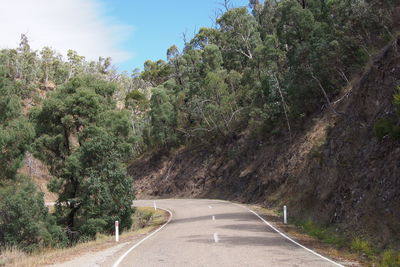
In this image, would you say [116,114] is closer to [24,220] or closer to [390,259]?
[24,220]

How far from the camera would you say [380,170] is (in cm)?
1501

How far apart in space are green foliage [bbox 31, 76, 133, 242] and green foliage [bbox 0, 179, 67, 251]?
2.32 metres

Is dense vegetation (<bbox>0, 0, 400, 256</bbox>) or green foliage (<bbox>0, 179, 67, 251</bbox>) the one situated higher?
dense vegetation (<bbox>0, 0, 400, 256</bbox>)

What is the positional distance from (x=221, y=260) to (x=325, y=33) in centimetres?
2618

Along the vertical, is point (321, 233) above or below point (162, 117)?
below

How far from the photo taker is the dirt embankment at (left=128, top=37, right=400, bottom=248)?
1396 cm

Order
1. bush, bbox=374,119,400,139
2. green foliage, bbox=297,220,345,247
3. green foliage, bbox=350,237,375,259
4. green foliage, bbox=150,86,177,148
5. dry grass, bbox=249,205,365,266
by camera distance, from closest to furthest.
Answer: dry grass, bbox=249,205,365,266
green foliage, bbox=350,237,375,259
green foliage, bbox=297,220,345,247
bush, bbox=374,119,400,139
green foliage, bbox=150,86,177,148

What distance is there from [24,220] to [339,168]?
17.3 m

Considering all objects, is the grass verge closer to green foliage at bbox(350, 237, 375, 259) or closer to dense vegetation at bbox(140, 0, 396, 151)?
green foliage at bbox(350, 237, 375, 259)

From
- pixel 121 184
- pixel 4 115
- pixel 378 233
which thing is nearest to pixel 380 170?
pixel 378 233

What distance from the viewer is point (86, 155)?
2709 cm

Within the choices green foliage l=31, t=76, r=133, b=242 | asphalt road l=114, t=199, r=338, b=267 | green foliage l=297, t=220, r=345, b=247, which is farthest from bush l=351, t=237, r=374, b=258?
green foliage l=31, t=76, r=133, b=242

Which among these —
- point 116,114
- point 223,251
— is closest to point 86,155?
point 116,114

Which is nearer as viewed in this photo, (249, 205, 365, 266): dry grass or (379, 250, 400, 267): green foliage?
(379, 250, 400, 267): green foliage
